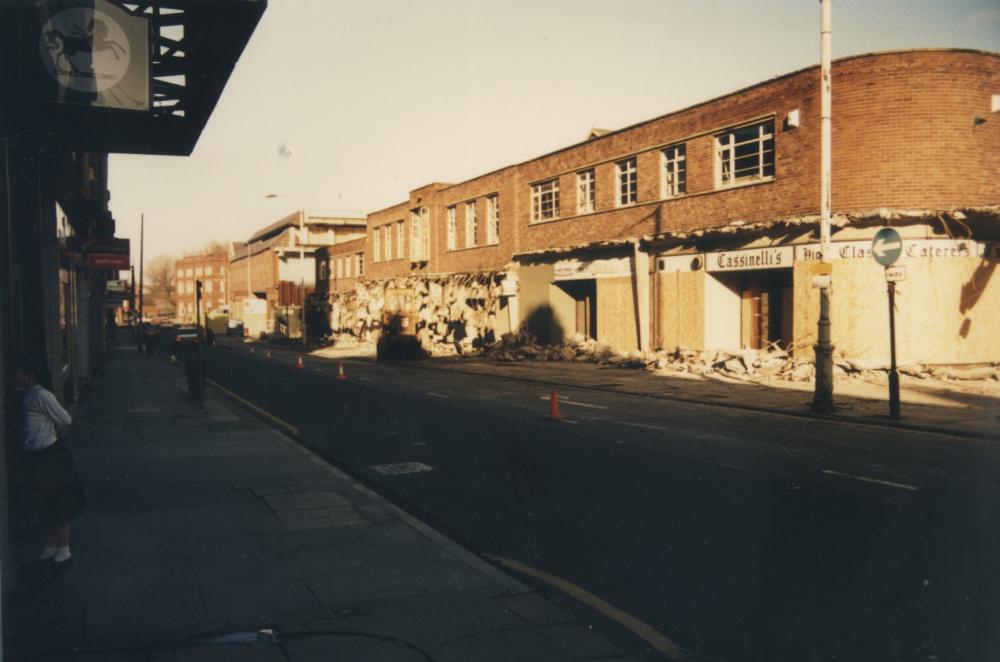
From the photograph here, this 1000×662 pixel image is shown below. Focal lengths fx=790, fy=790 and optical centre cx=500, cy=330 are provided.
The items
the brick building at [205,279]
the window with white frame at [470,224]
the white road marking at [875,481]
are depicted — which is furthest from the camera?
the brick building at [205,279]

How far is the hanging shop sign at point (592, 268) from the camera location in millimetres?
30000

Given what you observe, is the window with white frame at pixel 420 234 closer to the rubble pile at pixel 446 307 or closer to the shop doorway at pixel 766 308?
the rubble pile at pixel 446 307

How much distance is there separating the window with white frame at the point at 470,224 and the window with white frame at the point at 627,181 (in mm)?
12717

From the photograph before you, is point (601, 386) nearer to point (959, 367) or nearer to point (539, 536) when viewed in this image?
point (959, 367)

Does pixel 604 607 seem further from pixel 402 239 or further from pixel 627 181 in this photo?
pixel 402 239

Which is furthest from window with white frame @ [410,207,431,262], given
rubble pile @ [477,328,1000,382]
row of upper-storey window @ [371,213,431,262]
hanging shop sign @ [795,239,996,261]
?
hanging shop sign @ [795,239,996,261]

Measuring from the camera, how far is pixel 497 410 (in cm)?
1675

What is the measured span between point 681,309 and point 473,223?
687 inches

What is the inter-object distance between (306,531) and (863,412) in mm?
11994

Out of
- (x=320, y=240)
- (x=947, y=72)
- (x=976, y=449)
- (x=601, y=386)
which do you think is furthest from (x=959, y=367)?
(x=320, y=240)

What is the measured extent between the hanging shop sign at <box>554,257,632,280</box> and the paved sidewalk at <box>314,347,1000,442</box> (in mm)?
4281

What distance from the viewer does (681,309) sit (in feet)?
88.6

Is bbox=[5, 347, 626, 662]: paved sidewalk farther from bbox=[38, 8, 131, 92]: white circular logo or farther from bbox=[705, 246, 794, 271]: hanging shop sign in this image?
bbox=[705, 246, 794, 271]: hanging shop sign

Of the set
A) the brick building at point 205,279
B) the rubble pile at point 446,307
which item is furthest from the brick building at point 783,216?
the brick building at point 205,279
